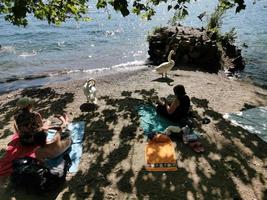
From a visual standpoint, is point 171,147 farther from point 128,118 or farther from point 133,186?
point 128,118

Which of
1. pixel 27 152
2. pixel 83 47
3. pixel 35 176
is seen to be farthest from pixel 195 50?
pixel 35 176

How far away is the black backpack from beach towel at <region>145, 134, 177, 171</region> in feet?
6.46

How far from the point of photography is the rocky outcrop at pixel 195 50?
18.4 meters

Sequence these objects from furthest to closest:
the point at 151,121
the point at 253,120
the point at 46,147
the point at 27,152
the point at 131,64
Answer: the point at 131,64 → the point at 253,120 → the point at 151,121 → the point at 27,152 → the point at 46,147

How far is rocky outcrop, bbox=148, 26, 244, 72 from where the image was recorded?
60.4 ft

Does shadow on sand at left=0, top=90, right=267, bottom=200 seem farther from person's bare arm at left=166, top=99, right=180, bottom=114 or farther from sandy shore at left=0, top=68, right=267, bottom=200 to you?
person's bare arm at left=166, top=99, right=180, bottom=114

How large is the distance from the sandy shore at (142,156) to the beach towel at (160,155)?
0.15 m

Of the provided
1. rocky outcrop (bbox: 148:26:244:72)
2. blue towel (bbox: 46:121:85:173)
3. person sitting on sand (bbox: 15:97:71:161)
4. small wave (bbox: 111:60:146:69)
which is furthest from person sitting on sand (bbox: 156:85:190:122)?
small wave (bbox: 111:60:146:69)

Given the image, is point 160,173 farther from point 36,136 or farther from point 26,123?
point 26,123

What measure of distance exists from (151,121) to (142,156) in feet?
6.72

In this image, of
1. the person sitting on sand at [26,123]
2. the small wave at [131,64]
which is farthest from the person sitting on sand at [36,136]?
the small wave at [131,64]

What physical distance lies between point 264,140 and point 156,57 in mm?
13041

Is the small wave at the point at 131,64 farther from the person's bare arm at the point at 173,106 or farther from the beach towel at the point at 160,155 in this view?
the beach towel at the point at 160,155

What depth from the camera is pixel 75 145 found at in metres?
8.54
